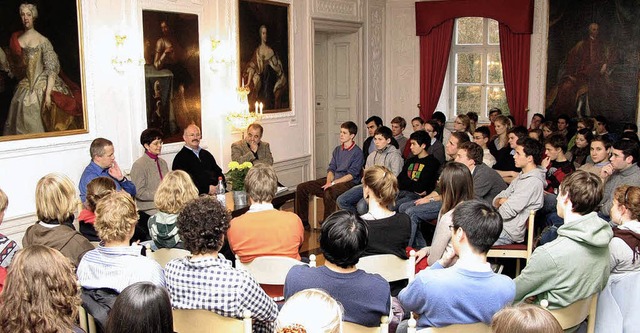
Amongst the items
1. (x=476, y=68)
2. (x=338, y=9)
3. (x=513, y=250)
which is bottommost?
(x=513, y=250)

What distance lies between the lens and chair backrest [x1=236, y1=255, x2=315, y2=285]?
12.5ft

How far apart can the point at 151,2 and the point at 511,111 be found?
7.08 m

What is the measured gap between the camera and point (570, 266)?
3.47 meters

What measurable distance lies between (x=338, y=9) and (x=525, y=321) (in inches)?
377

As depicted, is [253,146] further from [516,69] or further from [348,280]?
[516,69]

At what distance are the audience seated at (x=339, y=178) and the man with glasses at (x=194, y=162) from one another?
1.55 m

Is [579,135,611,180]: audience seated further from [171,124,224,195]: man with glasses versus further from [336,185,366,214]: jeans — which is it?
[171,124,224,195]: man with glasses

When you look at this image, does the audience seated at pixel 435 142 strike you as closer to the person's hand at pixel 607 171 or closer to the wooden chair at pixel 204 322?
the person's hand at pixel 607 171

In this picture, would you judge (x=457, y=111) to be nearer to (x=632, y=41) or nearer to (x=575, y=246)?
(x=632, y=41)

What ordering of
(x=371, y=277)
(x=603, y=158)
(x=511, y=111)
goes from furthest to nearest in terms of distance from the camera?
(x=511, y=111), (x=603, y=158), (x=371, y=277)

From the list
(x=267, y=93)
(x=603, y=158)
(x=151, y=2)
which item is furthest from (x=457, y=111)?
(x=151, y=2)

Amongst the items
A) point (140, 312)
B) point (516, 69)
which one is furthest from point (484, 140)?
point (140, 312)

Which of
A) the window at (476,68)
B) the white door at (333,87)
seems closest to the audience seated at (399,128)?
the white door at (333,87)

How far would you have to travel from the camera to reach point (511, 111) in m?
11.8
